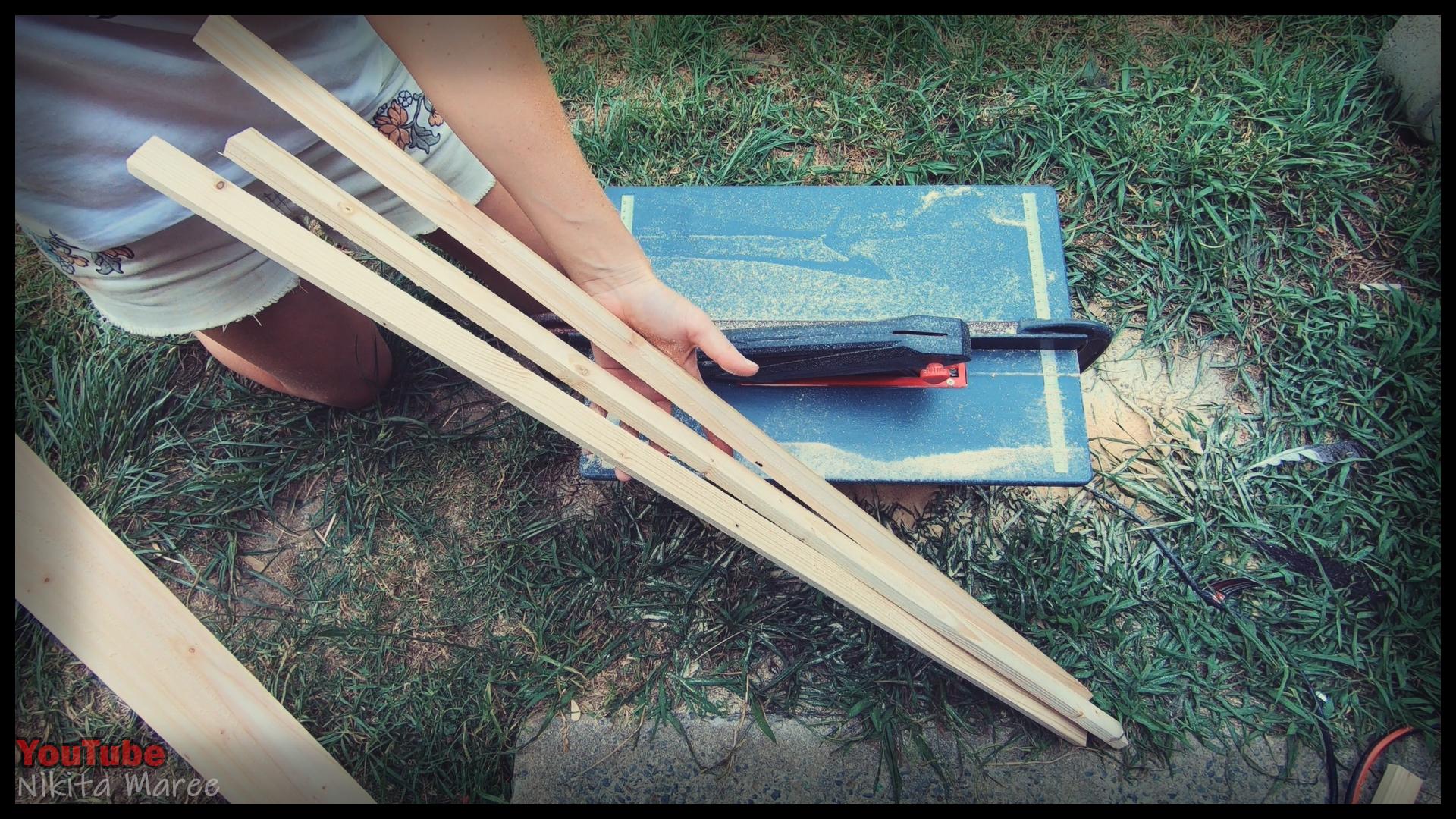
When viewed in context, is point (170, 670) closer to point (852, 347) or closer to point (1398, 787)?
point (852, 347)

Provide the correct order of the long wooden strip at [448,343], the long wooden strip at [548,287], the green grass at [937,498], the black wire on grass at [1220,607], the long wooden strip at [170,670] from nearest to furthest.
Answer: the long wooden strip at [448,343] → the long wooden strip at [548,287] → the long wooden strip at [170,670] → the black wire on grass at [1220,607] → the green grass at [937,498]

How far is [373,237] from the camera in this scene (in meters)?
1.32

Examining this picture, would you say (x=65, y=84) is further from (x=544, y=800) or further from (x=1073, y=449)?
(x=1073, y=449)

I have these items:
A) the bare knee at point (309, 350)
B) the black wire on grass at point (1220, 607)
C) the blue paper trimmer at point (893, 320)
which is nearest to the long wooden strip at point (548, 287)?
the blue paper trimmer at point (893, 320)

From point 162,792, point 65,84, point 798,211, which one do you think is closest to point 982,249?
point 798,211

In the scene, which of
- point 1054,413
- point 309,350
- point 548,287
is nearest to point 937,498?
point 1054,413

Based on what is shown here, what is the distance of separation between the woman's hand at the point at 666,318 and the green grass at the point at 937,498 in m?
0.75

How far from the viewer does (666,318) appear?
173cm

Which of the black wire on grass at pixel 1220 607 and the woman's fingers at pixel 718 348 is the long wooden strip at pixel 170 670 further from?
the black wire on grass at pixel 1220 607

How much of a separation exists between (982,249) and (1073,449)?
56 cm

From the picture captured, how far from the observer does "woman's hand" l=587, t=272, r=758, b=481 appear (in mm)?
1709

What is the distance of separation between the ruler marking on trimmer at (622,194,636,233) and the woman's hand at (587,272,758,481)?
20.1 inches

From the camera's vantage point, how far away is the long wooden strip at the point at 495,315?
1316 mm

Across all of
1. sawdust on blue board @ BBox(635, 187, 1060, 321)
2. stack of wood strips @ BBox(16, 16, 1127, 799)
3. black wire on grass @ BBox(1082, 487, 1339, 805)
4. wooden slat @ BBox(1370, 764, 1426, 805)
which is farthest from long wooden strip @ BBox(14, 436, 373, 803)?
wooden slat @ BBox(1370, 764, 1426, 805)
